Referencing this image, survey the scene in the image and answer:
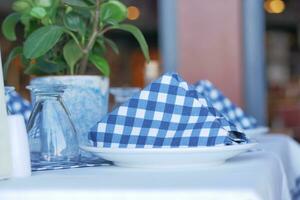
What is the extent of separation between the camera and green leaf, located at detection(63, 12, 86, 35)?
0.90 m

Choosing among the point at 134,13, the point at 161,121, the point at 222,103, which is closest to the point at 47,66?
the point at 161,121

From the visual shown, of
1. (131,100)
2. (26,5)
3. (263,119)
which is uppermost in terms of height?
(26,5)

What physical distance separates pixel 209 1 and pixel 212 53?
188 mm

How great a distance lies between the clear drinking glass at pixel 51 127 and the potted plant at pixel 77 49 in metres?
0.10

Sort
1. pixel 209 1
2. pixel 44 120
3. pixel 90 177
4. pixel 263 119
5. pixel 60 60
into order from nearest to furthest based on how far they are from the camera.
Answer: pixel 90 177, pixel 44 120, pixel 60 60, pixel 209 1, pixel 263 119

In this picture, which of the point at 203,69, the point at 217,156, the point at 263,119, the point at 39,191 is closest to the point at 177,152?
the point at 217,156

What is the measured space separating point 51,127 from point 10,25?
267 mm

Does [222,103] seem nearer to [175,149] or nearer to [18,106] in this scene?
[18,106]

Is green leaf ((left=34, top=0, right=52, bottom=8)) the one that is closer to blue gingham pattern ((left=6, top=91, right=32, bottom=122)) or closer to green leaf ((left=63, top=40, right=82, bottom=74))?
green leaf ((left=63, top=40, right=82, bottom=74))

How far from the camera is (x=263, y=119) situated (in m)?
2.27

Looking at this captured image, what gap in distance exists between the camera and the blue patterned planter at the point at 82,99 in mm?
920

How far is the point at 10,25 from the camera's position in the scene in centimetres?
99

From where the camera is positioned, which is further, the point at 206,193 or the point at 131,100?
the point at 131,100

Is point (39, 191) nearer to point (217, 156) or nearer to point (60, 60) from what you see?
point (217, 156)
